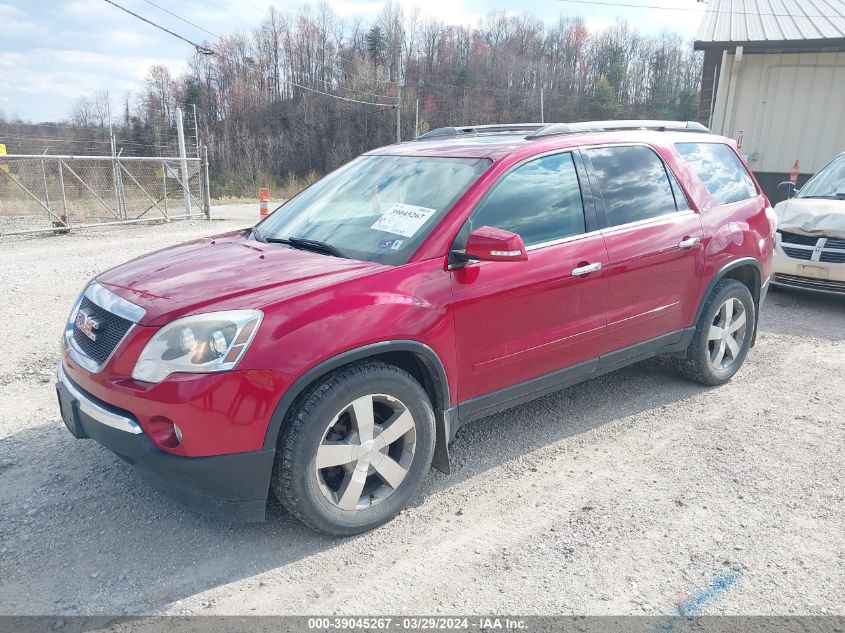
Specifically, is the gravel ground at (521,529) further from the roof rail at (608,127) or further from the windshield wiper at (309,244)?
the roof rail at (608,127)

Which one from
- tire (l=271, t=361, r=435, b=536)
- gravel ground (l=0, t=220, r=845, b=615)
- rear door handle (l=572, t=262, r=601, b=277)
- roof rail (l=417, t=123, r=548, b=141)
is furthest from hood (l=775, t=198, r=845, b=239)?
tire (l=271, t=361, r=435, b=536)

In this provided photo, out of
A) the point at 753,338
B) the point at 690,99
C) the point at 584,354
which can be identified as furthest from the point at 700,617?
the point at 690,99

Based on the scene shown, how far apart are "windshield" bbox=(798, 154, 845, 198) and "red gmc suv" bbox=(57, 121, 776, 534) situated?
165 inches

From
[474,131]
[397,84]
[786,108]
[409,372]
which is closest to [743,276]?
[474,131]

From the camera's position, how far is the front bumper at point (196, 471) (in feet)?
8.33

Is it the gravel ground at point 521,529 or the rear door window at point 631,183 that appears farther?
the rear door window at point 631,183

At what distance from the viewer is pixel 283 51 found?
7119cm

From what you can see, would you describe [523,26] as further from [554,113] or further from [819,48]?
[819,48]

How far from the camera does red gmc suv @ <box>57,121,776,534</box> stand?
257 centimetres

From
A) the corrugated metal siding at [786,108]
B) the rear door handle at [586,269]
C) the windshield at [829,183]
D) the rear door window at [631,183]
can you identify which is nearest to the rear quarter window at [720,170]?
the rear door window at [631,183]

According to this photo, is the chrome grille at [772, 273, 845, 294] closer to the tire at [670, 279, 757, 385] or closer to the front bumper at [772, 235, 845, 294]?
the front bumper at [772, 235, 845, 294]

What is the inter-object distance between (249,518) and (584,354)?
213 centimetres

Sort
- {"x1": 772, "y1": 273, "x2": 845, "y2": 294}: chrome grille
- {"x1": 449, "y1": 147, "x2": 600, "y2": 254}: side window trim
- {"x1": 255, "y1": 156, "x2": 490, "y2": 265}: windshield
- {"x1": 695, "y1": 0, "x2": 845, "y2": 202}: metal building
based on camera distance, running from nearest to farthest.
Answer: {"x1": 255, "y1": 156, "x2": 490, "y2": 265}: windshield → {"x1": 449, "y1": 147, "x2": 600, "y2": 254}: side window trim → {"x1": 772, "y1": 273, "x2": 845, "y2": 294}: chrome grille → {"x1": 695, "y1": 0, "x2": 845, "y2": 202}: metal building

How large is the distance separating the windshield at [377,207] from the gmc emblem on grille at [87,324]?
108cm
